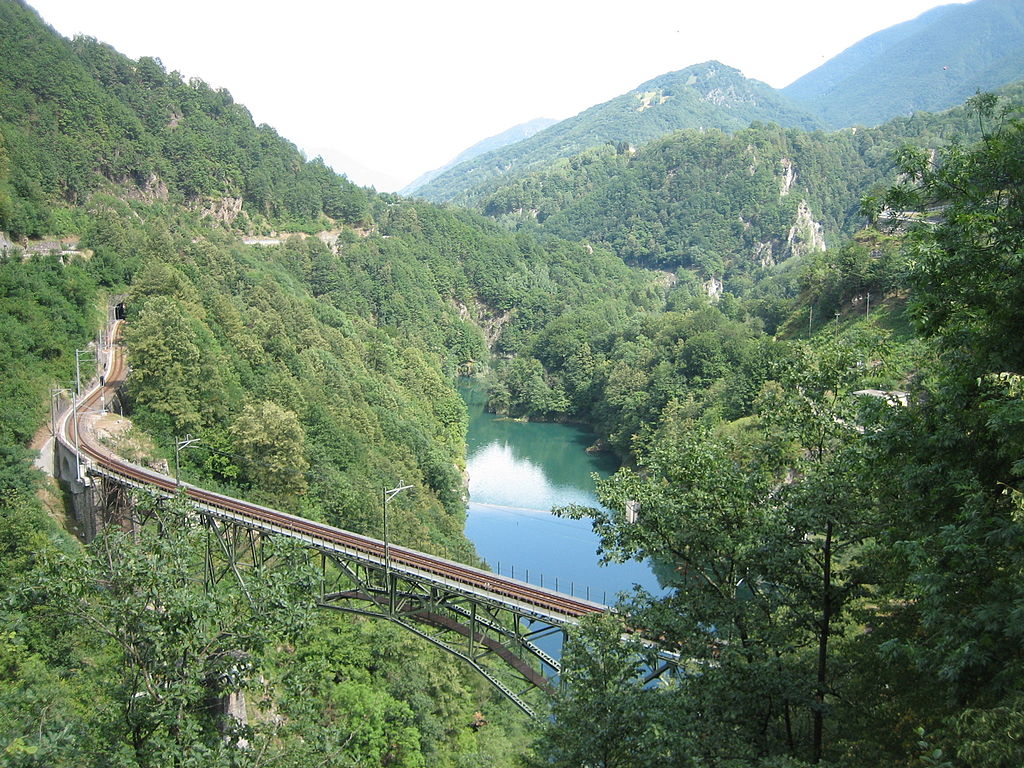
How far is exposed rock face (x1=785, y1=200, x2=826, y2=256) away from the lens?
153625 millimetres

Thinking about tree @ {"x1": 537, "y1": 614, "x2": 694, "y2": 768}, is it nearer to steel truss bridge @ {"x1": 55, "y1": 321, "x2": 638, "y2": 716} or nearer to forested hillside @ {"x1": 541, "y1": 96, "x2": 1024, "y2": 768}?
forested hillside @ {"x1": 541, "y1": 96, "x2": 1024, "y2": 768}

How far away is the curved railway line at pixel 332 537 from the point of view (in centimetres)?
1884

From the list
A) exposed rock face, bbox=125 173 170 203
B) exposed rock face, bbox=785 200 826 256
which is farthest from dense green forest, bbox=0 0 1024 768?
exposed rock face, bbox=785 200 826 256

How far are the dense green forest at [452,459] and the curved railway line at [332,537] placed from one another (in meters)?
1.63

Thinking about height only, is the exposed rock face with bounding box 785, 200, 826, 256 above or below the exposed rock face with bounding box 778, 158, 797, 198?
below

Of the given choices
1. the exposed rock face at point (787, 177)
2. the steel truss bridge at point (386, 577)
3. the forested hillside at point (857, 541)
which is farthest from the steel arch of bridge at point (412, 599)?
the exposed rock face at point (787, 177)

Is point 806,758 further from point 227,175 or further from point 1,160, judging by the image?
point 227,175

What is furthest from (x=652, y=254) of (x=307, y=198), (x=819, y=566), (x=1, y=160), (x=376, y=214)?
(x=819, y=566)

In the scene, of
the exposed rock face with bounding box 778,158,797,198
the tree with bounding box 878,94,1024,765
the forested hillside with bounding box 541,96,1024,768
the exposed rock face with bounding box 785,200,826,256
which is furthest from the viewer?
the exposed rock face with bounding box 778,158,797,198

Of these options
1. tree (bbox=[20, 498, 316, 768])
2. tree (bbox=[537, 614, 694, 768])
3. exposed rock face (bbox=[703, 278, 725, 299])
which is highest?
tree (bbox=[20, 498, 316, 768])

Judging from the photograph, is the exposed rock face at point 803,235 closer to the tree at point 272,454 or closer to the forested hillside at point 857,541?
the tree at point 272,454

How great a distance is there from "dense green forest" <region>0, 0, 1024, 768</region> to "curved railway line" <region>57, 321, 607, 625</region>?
5.36ft

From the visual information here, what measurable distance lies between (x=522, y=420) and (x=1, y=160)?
42.4 metres

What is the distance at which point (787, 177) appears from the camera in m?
Answer: 161
